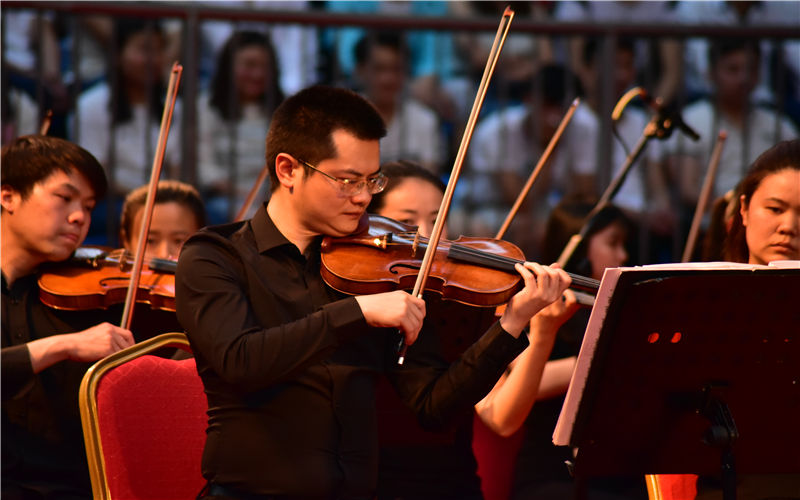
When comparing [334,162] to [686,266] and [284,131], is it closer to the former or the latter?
[284,131]

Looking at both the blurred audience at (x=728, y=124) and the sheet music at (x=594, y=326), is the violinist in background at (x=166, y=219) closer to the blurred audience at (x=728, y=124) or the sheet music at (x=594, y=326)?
the sheet music at (x=594, y=326)

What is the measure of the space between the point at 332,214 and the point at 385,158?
211 cm

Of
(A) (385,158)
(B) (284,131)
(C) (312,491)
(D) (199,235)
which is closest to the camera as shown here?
(C) (312,491)

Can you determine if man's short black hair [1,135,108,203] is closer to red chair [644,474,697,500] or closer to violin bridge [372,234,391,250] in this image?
violin bridge [372,234,391,250]

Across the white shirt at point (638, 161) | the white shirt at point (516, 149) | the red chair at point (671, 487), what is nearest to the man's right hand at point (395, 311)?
the red chair at point (671, 487)

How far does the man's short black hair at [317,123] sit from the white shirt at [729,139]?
238cm

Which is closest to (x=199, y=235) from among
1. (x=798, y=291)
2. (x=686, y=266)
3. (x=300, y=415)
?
(x=300, y=415)

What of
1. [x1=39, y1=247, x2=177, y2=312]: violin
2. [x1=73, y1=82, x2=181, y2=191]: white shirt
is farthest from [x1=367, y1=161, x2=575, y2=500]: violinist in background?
[x1=73, y1=82, x2=181, y2=191]: white shirt

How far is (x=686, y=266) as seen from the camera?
5.38 feet

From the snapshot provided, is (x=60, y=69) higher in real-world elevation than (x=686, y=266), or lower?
higher

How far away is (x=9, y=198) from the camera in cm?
248

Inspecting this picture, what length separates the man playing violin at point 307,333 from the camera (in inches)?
68.9

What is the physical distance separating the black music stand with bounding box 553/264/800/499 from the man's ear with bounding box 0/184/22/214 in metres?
1.50

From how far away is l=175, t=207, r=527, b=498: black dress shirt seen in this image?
1746 millimetres
